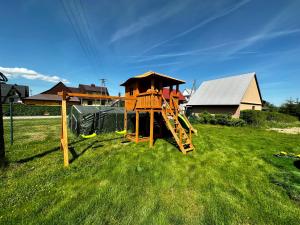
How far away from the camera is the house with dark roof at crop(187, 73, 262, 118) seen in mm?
19203

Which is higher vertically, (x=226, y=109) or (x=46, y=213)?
(x=226, y=109)

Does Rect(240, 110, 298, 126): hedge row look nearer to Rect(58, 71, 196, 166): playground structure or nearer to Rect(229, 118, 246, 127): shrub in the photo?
Rect(229, 118, 246, 127): shrub

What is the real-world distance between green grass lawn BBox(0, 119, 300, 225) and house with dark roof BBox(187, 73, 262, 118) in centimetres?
1426

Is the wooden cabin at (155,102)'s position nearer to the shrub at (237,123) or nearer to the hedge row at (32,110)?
the shrub at (237,123)

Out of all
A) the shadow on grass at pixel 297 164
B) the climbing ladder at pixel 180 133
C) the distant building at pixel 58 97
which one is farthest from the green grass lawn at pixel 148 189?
the distant building at pixel 58 97

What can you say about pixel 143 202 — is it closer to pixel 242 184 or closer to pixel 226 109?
pixel 242 184

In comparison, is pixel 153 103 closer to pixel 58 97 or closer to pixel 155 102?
pixel 155 102

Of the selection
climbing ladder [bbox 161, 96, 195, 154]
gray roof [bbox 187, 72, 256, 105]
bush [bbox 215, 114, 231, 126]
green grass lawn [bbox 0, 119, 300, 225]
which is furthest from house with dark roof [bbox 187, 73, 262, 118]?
green grass lawn [bbox 0, 119, 300, 225]

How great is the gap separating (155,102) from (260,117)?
605 inches

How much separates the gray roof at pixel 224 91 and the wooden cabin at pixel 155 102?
12.5m

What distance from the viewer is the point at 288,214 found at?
124 inches

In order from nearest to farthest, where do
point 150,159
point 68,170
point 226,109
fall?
1. point 68,170
2. point 150,159
3. point 226,109

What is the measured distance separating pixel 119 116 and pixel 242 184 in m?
9.54

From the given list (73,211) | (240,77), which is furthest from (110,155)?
(240,77)
